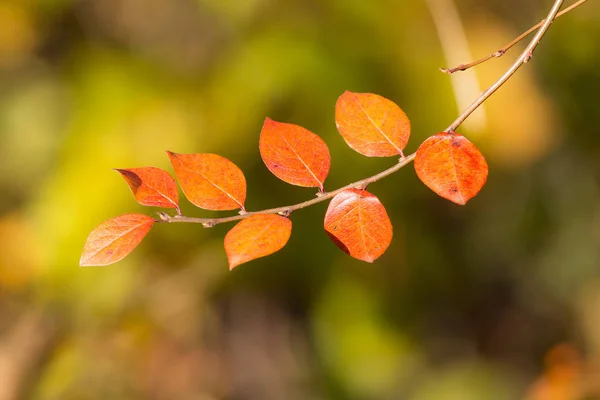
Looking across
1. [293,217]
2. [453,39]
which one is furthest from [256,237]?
[293,217]

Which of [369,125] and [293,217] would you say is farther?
[293,217]

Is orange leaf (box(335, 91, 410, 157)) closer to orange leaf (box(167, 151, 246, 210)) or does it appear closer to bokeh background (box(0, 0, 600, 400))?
orange leaf (box(167, 151, 246, 210))

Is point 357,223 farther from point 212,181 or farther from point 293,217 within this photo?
point 293,217

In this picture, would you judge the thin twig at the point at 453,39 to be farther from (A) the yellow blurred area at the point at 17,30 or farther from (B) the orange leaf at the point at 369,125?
(A) the yellow blurred area at the point at 17,30

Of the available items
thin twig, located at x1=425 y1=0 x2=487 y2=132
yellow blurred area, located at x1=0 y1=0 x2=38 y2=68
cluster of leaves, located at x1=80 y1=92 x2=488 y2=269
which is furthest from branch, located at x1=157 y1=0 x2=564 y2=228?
yellow blurred area, located at x1=0 y1=0 x2=38 y2=68

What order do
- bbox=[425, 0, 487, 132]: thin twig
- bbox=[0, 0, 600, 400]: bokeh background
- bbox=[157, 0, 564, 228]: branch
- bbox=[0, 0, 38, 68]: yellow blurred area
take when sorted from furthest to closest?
bbox=[0, 0, 38, 68]: yellow blurred area → bbox=[0, 0, 600, 400]: bokeh background → bbox=[425, 0, 487, 132]: thin twig → bbox=[157, 0, 564, 228]: branch

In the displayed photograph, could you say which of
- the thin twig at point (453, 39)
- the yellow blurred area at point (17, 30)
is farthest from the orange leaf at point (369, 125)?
the yellow blurred area at point (17, 30)
